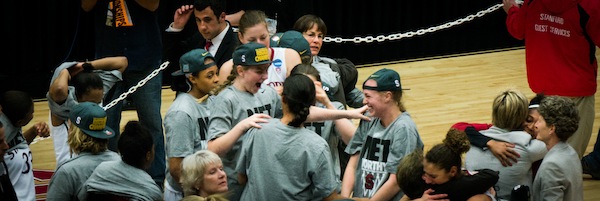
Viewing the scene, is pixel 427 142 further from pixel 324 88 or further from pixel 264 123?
pixel 264 123

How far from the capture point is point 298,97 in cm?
523

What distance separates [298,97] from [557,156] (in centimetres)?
159

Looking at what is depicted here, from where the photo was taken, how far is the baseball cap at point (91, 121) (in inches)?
222

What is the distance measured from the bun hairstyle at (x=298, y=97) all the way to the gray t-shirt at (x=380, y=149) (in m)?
0.54

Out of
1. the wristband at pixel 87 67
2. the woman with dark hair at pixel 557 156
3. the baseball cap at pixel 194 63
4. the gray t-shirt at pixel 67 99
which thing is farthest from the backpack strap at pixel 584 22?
the wristband at pixel 87 67

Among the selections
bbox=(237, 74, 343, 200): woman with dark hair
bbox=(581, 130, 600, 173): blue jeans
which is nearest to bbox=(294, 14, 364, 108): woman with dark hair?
bbox=(237, 74, 343, 200): woman with dark hair

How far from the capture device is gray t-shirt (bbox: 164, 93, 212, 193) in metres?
5.86

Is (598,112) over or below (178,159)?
below

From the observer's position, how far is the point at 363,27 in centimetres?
1218

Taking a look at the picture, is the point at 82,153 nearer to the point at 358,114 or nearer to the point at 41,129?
the point at 41,129

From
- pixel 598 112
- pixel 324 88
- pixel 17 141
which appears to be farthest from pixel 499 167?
pixel 598 112

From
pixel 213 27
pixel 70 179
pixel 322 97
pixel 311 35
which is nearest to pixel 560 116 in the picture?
pixel 322 97

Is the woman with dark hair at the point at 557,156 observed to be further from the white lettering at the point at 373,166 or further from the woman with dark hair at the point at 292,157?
the woman with dark hair at the point at 292,157

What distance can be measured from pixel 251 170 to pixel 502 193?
1533 millimetres
